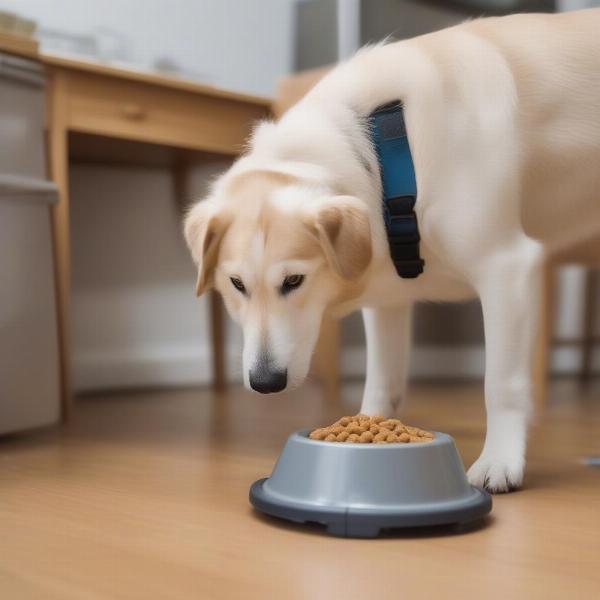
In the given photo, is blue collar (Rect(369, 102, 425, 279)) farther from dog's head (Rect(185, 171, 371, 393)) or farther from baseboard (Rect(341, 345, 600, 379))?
baseboard (Rect(341, 345, 600, 379))

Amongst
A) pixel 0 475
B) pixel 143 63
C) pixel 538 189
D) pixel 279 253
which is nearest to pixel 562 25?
pixel 538 189

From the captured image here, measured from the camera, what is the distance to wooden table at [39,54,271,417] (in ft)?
7.48

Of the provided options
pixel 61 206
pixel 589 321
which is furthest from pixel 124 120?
pixel 589 321

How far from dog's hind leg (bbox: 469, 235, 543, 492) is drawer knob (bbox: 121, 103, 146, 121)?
133 cm

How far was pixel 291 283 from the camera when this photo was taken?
1436mm

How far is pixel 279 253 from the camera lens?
141 cm

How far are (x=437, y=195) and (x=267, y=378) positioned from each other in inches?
17.0

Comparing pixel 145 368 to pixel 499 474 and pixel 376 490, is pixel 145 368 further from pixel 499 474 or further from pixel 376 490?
pixel 376 490

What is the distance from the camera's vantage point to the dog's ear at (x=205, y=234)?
1477mm

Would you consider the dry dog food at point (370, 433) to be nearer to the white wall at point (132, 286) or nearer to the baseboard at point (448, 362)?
the white wall at point (132, 286)

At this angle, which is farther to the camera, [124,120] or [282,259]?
[124,120]

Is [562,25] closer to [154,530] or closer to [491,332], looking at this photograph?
[491,332]

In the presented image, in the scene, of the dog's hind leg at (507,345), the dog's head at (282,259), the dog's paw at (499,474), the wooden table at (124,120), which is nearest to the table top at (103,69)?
the wooden table at (124,120)

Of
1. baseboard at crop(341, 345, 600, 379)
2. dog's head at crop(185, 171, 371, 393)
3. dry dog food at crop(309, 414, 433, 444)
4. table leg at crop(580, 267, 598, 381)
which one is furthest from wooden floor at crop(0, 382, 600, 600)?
table leg at crop(580, 267, 598, 381)
